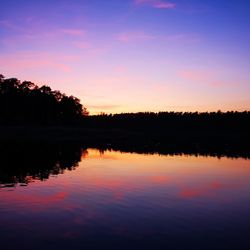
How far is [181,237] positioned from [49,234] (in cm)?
641

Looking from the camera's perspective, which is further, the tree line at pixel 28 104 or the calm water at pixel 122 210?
the tree line at pixel 28 104

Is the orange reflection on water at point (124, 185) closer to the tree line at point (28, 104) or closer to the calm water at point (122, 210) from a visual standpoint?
the calm water at point (122, 210)

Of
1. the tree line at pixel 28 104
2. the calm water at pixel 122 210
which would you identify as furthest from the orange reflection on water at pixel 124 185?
the tree line at pixel 28 104

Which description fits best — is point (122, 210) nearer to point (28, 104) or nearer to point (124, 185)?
point (124, 185)

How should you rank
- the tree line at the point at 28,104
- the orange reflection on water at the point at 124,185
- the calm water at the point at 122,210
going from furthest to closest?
the tree line at the point at 28,104 → the orange reflection on water at the point at 124,185 → the calm water at the point at 122,210

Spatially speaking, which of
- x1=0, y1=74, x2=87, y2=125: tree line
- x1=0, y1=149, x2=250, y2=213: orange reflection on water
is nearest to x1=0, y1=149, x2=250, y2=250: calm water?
x1=0, y1=149, x2=250, y2=213: orange reflection on water

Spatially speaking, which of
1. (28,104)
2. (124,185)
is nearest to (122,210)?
(124,185)

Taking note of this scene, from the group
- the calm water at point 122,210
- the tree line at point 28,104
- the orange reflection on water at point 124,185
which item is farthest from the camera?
the tree line at point 28,104

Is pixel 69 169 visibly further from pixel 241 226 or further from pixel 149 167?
pixel 241 226

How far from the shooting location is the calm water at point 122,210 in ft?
58.4

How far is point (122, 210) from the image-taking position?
23766 mm

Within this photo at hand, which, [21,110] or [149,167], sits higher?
[21,110]

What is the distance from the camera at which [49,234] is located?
1836 cm

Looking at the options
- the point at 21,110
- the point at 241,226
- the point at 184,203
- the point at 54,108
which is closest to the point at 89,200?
the point at 184,203
